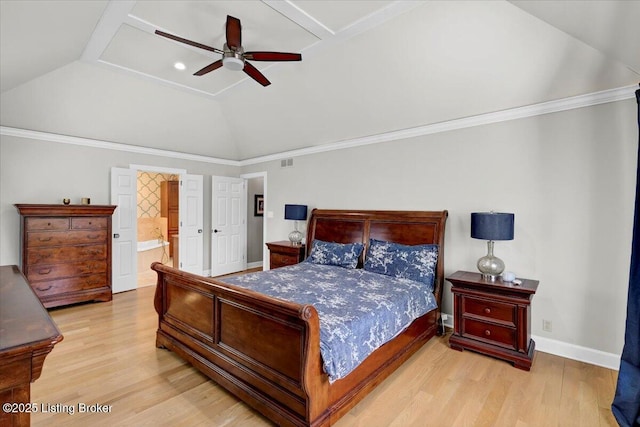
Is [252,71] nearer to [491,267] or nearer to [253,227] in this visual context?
[491,267]

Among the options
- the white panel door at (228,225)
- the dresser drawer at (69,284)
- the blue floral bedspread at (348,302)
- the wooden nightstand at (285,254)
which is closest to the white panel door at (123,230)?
the dresser drawer at (69,284)

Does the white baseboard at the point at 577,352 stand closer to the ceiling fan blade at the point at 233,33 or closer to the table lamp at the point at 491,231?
the table lamp at the point at 491,231

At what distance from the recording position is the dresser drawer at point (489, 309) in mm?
2922

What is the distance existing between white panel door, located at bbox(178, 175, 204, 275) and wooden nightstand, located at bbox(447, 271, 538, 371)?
4917 mm

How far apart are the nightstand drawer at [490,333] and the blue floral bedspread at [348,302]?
40 cm

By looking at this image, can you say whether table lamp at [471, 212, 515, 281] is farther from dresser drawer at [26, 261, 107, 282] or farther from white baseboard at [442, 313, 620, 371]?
dresser drawer at [26, 261, 107, 282]

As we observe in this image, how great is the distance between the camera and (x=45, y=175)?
4.60 metres

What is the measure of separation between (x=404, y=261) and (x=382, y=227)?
0.74 m

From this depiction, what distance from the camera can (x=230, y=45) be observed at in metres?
2.59

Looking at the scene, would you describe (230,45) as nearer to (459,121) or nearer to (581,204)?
(459,121)

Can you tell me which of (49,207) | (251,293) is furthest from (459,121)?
(49,207)

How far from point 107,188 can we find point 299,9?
4.45m

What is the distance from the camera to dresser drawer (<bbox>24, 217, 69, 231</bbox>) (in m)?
4.10

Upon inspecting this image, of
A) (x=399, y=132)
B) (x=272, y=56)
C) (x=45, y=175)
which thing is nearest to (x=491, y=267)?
(x=399, y=132)
